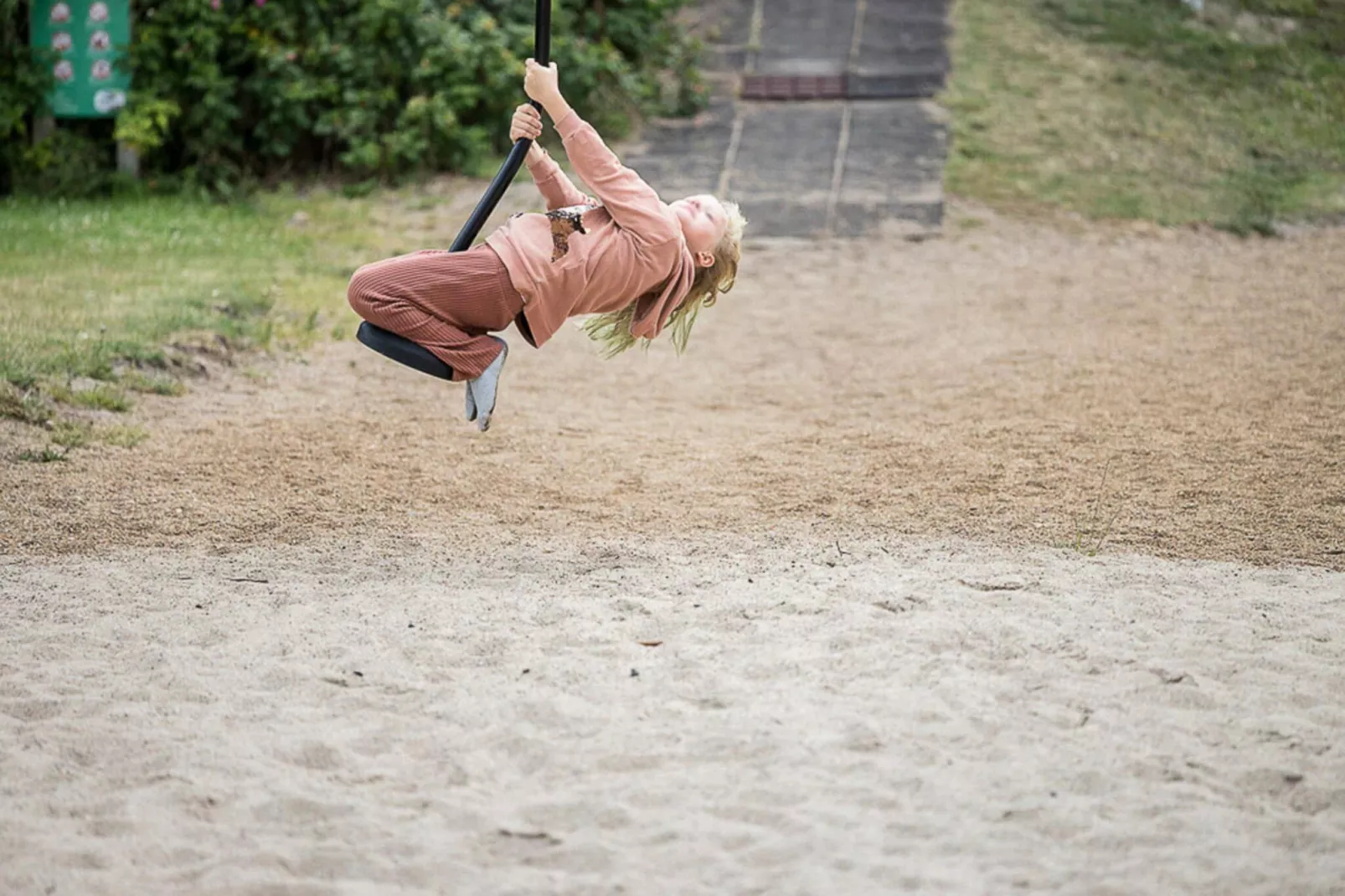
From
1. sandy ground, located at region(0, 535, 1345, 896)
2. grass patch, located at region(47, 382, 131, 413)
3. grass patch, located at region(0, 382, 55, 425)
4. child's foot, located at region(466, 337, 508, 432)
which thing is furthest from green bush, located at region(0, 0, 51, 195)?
child's foot, located at region(466, 337, 508, 432)

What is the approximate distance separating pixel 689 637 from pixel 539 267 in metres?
1.19

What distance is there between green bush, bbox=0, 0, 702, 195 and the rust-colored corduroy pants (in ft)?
21.8

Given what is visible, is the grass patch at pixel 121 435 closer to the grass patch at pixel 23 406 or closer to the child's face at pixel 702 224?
the grass patch at pixel 23 406

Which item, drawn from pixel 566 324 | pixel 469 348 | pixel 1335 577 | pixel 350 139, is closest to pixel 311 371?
pixel 566 324

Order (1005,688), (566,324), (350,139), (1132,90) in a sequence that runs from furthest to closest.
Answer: (1132,90)
(350,139)
(566,324)
(1005,688)

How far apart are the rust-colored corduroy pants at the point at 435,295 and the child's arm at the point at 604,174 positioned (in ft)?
1.26

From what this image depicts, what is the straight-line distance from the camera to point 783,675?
3.94m

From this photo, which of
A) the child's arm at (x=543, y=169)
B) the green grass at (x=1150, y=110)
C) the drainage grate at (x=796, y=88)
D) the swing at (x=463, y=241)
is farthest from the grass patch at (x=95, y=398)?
the drainage grate at (x=796, y=88)

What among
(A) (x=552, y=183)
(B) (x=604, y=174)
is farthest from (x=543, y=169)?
(B) (x=604, y=174)

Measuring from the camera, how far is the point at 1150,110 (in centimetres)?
1191

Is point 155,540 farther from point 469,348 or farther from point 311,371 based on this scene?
point 311,371

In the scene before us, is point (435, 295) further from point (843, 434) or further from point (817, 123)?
point (817, 123)

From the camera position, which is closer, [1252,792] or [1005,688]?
[1252,792]

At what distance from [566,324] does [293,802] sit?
573 cm
